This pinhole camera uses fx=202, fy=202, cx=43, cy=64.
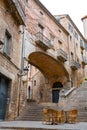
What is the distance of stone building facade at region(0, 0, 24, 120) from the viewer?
12.0 metres

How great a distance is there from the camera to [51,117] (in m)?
9.45

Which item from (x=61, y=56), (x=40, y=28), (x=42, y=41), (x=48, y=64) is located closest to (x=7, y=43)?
(x=42, y=41)

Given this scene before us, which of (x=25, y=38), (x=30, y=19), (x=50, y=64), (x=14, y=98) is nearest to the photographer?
(x=14, y=98)

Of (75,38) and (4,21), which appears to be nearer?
(4,21)

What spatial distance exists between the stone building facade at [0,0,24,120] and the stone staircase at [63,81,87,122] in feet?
13.6

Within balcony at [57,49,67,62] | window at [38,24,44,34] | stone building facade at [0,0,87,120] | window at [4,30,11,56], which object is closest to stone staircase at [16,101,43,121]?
stone building facade at [0,0,87,120]

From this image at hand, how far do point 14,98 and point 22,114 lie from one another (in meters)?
1.40

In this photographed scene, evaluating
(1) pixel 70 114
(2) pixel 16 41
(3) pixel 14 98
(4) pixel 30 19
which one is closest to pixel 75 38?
(4) pixel 30 19

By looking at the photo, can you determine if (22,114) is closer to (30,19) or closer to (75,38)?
(30,19)

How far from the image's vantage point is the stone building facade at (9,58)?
1203 centimetres

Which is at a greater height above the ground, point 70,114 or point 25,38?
point 25,38

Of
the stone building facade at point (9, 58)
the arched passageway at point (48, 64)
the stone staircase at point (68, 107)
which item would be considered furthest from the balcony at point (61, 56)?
the stone building facade at point (9, 58)

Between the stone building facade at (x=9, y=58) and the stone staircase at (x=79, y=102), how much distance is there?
164 inches

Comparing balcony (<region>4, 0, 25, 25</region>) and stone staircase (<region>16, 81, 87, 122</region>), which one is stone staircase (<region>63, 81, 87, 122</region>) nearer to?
stone staircase (<region>16, 81, 87, 122</region>)
